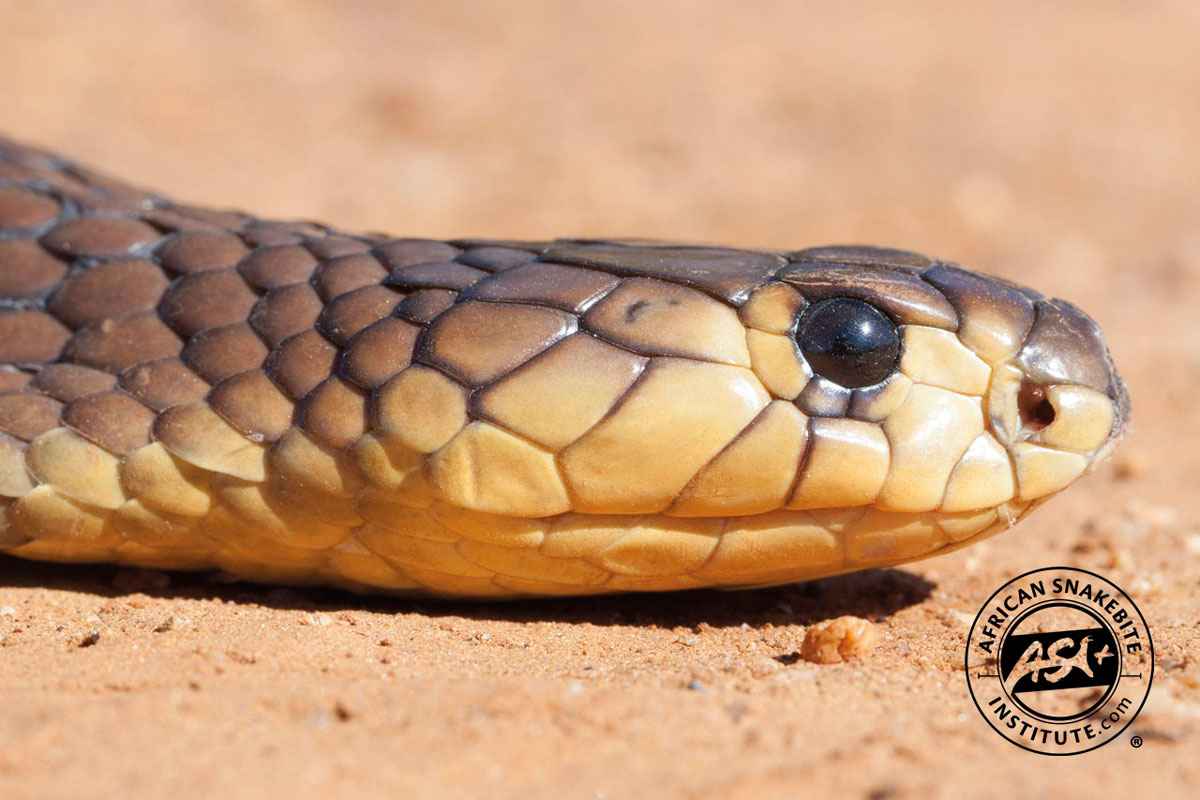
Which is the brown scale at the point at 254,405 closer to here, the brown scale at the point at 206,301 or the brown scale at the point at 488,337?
the brown scale at the point at 206,301

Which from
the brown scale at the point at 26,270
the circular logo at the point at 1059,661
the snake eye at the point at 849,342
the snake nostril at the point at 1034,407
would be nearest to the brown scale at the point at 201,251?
the brown scale at the point at 26,270

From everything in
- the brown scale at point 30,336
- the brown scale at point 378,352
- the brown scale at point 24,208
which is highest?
the brown scale at point 24,208

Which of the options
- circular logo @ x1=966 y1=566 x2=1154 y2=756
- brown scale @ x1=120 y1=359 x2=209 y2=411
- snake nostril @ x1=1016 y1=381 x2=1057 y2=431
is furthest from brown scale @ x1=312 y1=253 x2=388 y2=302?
circular logo @ x1=966 y1=566 x2=1154 y2=756

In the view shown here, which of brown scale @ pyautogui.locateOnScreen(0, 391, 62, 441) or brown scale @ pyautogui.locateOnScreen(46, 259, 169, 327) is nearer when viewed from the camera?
brown scale @ pyautogui.locateOnScreen(0, 391, 62, 441)

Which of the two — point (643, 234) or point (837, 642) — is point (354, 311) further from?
point (643, 234)

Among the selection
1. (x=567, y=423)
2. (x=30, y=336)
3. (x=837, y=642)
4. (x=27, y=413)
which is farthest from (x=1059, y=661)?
(x=30, y=336)

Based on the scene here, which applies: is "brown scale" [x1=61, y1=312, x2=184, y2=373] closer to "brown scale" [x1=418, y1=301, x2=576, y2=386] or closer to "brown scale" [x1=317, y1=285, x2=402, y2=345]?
→ "brown scale" [x1=317, y1=285, x2=402, y2=345]
